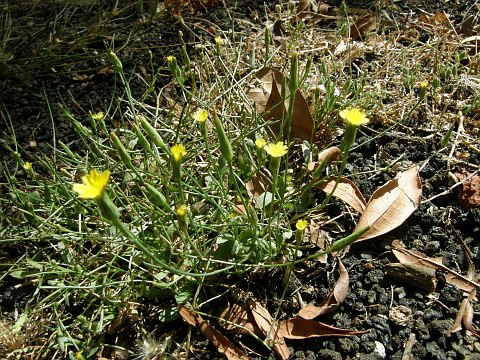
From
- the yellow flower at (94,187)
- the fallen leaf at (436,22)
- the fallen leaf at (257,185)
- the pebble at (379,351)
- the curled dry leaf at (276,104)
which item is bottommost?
the pebble at (379,351)

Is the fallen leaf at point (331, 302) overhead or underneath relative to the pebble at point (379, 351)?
overhead

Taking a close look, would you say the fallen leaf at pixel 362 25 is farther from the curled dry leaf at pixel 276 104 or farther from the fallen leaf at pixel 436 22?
the curled dry leaf at pixel 276 104

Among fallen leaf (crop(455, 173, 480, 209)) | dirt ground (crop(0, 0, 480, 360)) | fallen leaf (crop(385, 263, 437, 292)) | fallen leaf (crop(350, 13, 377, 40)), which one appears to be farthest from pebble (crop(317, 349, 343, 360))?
fallen leaf (crop(350, 13, 377, 40))

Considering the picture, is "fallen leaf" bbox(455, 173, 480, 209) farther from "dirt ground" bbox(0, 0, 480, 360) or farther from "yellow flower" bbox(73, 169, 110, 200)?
"yellow flower" bbox(73, 169, 110, 200)

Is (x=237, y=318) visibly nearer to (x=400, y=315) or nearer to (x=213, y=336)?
(x=213, y=336)

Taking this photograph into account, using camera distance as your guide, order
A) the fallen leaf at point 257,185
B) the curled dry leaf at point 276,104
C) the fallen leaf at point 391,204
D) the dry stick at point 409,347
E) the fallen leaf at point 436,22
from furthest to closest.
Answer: the fallen leaf at point 436,22 → the curled dry leaf at point 276,104 → the fallen leaf at point 257,185 → the fallen leaf at point 391,204 → the dry stick at point 409,347

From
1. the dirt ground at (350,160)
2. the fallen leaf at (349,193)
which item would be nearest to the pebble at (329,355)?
the dirt ground at (350,160)
